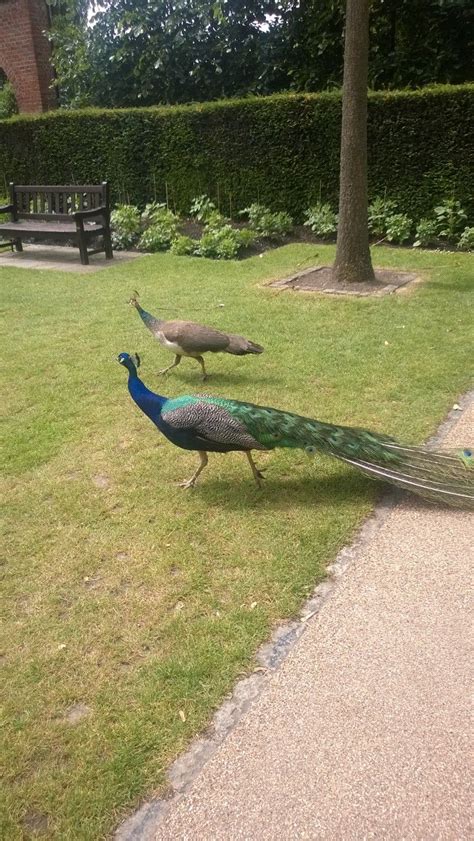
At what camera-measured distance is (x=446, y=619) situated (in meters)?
3.00

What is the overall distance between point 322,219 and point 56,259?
487 centimetres

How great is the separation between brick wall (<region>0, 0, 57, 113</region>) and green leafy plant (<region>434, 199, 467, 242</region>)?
1236 cm

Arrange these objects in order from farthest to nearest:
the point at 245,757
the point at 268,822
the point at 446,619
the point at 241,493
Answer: the point at 241,493 < the point at 446,619 < the point at 245,757 < the point at 268,822

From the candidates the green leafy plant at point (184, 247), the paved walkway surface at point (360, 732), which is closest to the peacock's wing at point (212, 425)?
the paved walkway surface at point (360, 732)

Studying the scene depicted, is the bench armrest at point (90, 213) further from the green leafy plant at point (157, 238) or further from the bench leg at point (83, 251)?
the green leafy plant at point (157, 238)

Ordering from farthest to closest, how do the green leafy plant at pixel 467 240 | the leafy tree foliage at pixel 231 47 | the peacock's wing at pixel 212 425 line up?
1. the leafy tree foliage at pixel 231 47
2. the green leafy plant at pixel 467 240
3. the peacock's wing at pixel 212 425

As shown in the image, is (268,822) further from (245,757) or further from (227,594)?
(227,594)

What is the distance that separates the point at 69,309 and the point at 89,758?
6.94 metres

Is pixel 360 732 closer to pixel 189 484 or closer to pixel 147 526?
pixel 147 526

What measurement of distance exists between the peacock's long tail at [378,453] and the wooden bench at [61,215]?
8.48 metres

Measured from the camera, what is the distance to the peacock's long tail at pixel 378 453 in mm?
3732

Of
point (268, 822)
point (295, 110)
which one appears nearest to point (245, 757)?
point (268, 822)

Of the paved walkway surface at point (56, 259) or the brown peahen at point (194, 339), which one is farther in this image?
the paved walkway surface at point (56, 259)

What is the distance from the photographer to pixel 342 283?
890 centimetres
